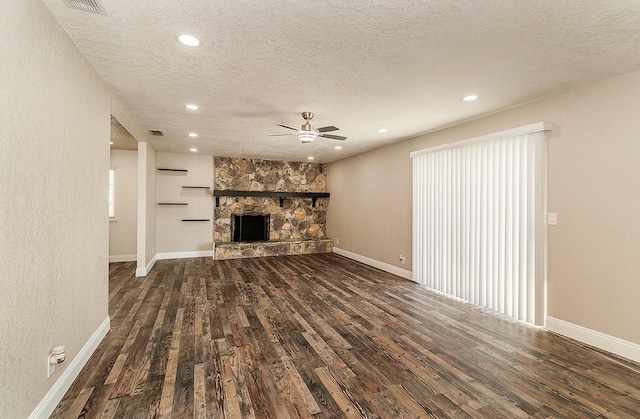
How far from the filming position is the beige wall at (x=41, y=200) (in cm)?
146

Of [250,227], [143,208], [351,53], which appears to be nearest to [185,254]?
[250,227]

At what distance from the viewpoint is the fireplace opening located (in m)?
7.55

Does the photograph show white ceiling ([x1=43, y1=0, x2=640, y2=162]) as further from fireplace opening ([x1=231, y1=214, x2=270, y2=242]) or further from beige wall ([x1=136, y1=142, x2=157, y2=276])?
fireplace opening ([x1=231, y1=214, x2=270, y2=242])

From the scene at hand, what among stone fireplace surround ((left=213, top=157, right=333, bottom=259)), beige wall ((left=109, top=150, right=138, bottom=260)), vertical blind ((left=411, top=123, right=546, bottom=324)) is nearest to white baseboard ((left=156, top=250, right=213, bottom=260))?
stone fireplace surround ((left=213, top=157, right=333, bottom=259))

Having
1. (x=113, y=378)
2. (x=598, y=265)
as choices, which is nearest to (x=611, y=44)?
(x=598, y=265)

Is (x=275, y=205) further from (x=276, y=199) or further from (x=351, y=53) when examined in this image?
(x=351, y=53)

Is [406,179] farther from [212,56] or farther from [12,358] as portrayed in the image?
[12,358]

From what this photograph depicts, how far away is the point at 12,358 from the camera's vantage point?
1476mm

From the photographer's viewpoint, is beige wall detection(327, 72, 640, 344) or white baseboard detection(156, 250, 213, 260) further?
white baseboard detection(156, 250, 213, 260)

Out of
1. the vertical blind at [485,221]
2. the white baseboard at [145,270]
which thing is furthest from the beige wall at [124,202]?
the vertical blind at [485,221]

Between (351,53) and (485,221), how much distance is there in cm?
288

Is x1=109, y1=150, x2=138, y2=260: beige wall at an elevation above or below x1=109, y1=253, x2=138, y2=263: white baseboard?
above

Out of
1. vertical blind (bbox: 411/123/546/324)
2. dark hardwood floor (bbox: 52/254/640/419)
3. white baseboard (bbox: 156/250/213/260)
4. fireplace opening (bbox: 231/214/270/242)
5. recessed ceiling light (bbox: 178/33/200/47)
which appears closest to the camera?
dark hardwood floor (bbox: 52/254/640/419)

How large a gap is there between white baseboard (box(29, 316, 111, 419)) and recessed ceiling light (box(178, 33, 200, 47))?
2.50 metres
